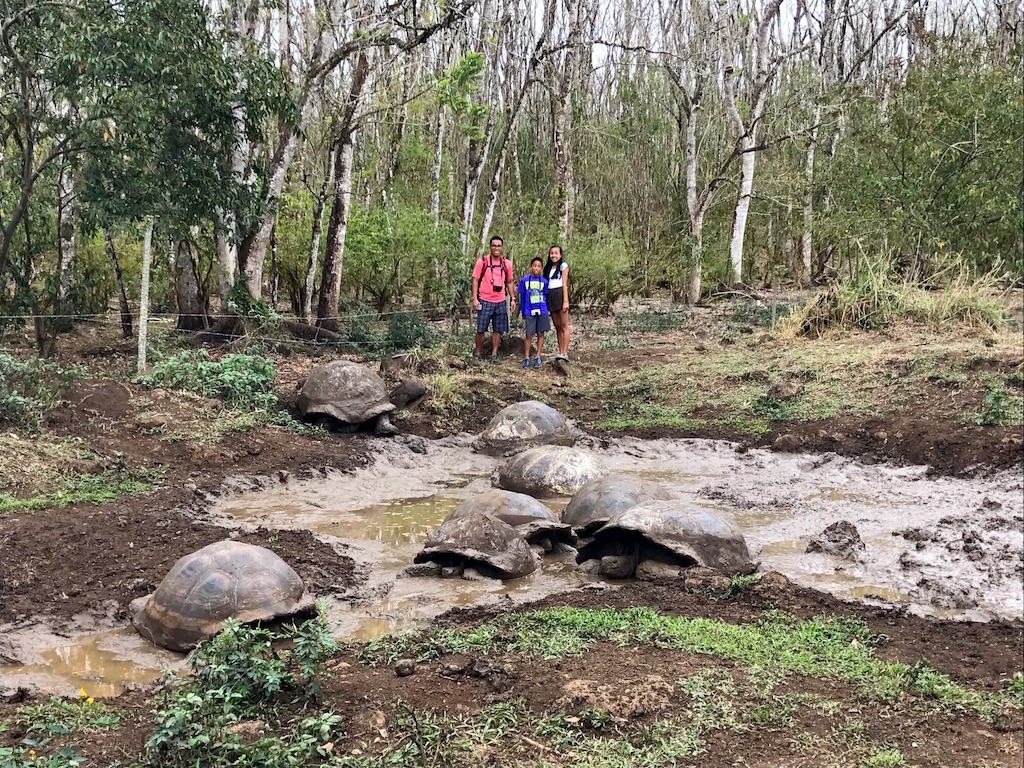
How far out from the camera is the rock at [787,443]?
8.43 meters

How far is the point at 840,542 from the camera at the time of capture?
5855mm

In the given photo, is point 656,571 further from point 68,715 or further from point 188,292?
point 188,292

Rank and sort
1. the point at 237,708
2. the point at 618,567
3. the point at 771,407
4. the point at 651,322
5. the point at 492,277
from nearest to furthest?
the point at 237,708 < the point at 618,567 < the point at 771,407 < the point at 492,277 < the point at 651,322

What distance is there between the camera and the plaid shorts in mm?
11523

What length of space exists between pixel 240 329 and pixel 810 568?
807 cm

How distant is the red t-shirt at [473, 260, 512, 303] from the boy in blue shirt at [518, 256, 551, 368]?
0.91ft

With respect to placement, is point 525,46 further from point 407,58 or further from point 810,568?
point 810,568

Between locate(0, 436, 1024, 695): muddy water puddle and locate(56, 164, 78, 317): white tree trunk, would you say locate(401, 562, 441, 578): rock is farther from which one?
locate(56, 164, 78, 317): white tree trunk

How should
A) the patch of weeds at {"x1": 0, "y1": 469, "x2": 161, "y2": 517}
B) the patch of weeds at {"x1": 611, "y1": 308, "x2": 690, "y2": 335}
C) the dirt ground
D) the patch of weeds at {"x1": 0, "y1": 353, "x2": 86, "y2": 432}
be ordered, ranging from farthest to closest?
the patch of weeds at {"x1": 611, "y1": 308, "x2": 690, "y2": 335} < the patch of weeds at {"x1": 0, "y1": 353, "x2": 86, "y2": 432} < the patch of weeds at {"x1": 0, "y1": 469, "x2": 161, "y2": 517} < the dirt ground

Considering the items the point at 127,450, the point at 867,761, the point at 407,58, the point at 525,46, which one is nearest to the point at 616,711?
the point at 867,761

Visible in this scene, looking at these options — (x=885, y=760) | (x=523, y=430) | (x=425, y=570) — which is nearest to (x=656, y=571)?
(x=425, y=570)

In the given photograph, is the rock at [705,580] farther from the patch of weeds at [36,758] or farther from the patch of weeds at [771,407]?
the patch of weeds at [771,407]

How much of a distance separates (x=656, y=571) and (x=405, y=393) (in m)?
4.68

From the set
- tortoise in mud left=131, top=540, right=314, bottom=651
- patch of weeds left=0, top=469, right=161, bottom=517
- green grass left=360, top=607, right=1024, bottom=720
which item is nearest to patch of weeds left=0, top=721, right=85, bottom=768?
tortoise in mud left=131, top=540, right=314, bottom=651
